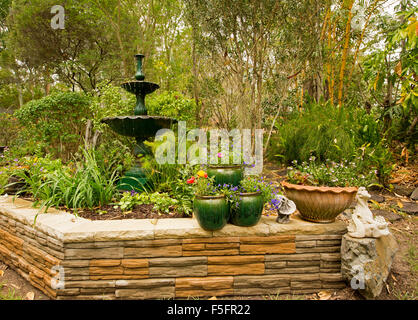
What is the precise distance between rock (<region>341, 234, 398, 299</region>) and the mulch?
1.31m

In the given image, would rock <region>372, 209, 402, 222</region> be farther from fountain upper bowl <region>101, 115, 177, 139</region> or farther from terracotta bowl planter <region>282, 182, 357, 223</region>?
fountain upper bowl <region>101, 115, 177, 139</region>

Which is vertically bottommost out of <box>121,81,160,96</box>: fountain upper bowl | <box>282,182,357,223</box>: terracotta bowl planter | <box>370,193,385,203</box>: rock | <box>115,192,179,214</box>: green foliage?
<box>370,193,385,203</box>: rock

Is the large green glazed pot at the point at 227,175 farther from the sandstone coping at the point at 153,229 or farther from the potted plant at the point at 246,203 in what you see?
the sandstone coping at the point at 153,229

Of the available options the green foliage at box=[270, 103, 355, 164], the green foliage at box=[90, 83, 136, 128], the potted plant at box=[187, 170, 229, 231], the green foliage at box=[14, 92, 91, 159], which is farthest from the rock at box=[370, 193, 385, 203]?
the green foliage at box=[14, 92, 91, 159]

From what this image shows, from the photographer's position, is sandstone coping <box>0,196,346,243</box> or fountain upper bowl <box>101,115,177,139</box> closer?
sandstone coping <box>0,196,346,243</box>

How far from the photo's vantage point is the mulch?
217cm

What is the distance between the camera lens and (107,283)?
174cm

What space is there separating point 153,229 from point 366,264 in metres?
1.48

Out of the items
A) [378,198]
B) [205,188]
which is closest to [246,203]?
[205,188]

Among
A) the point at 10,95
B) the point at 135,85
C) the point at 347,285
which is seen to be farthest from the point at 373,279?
the point at 10,95

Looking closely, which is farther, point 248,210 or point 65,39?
point 65,39

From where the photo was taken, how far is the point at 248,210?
1.76 metres

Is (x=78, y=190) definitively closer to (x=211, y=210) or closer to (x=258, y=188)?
(x=211, y=210)
